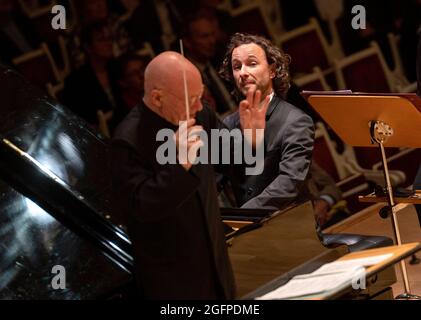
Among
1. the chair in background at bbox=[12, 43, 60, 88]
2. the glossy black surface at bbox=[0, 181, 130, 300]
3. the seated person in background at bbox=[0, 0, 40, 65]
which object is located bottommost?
the glossy black surface at bbox=[0, 181, 130, 300]

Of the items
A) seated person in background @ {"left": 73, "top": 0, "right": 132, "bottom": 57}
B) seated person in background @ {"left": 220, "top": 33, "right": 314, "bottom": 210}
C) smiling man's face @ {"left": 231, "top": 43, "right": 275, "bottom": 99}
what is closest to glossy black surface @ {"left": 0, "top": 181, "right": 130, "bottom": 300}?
seated person in background @ {"left": 220, "top": 33, "right": 314, "bottom": 210}

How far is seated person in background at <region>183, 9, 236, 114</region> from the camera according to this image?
245 inches

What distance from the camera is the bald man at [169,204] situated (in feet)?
8.57

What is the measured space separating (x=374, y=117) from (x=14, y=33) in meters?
3.09

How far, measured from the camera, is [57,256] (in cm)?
296

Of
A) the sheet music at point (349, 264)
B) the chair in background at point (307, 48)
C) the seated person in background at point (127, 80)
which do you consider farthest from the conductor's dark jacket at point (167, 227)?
the chair in background at point (307, 48)

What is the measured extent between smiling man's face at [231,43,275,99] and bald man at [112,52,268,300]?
107 cm

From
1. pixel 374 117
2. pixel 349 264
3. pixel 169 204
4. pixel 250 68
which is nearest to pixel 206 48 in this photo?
pixel 250 68

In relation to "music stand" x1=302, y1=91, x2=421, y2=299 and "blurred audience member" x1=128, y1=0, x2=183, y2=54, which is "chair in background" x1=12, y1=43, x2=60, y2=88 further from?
"music stand" x1=302, y1=91, x2=421, y2=299

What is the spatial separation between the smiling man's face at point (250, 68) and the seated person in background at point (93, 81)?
7.64 ft

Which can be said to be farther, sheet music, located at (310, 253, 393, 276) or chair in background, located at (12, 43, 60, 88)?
chair in background, located at (12, 43, 60, 88)

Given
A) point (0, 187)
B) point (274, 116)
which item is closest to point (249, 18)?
point (274, 116)

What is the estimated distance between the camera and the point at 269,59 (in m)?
3.90

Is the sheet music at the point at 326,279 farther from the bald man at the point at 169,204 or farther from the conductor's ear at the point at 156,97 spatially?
the conductor's ear at the point at 156,97
